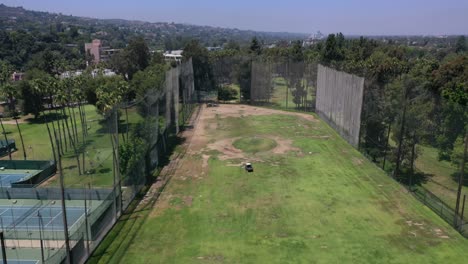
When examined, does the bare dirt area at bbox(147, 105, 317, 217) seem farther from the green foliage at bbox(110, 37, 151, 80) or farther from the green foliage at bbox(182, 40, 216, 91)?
the green foliage at bbox(110, 37, 151, 80)

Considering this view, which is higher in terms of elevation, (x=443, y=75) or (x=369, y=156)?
(x=443, y=75)

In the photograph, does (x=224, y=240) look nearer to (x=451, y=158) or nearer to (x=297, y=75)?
(x=451, y=158)

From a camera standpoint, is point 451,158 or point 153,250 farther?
point 451,158

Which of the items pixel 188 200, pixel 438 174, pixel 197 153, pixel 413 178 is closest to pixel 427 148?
pixel 438 174

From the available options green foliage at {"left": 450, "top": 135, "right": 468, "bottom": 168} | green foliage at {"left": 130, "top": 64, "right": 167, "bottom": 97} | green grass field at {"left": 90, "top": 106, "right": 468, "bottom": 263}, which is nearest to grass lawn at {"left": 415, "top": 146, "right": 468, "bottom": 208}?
green foliage at {"left": 450, "top": 135, "right": 468, "bottom": 168}

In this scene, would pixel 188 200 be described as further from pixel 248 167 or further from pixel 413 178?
pixel 413 178

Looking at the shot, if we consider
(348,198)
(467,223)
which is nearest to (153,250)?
(348,198)

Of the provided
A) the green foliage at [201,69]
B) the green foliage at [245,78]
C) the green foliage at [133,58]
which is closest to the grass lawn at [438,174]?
the green foliage at [245,78]
